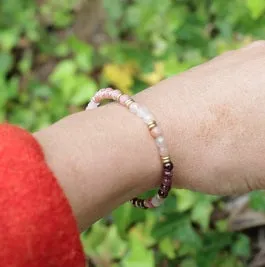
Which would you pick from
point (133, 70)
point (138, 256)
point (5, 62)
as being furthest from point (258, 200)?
point (5, 62)

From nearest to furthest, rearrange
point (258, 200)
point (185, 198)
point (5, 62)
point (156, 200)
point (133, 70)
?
point (156, 200)
point (258, 200)
point (185, 198)
point (133, 70)
point (5, 62)

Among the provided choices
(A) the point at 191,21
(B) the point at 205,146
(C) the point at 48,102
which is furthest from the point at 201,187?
(C) the point at 48,102

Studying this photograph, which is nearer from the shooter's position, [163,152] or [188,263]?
[163,152]

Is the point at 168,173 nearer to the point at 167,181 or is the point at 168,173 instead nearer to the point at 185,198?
the point at 167,181

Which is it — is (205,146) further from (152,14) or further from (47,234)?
(152,14)

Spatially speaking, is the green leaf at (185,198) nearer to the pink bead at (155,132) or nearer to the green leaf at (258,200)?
the green leaf at (258,200)

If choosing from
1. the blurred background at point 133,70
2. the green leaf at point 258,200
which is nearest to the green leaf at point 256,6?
the blurred background at point 133,70
